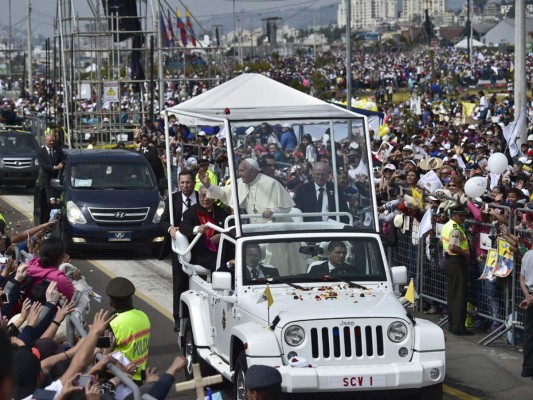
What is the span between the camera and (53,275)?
983 centimetres

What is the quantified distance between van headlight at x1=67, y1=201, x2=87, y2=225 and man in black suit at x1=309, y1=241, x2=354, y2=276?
1051 centimetres

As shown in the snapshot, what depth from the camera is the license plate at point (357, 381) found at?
9.86 m

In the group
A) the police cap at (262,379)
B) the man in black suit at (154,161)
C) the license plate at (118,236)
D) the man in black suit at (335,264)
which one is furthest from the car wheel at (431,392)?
the man in black suit at (154,161)

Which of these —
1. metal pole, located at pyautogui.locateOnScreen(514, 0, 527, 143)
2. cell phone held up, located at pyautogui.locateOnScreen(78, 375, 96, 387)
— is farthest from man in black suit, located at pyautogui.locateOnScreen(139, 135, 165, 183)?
cell phone held up, located at pyautogui.locateOnScreen(78, 375, 96, 387)

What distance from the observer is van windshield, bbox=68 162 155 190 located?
72.7 ft

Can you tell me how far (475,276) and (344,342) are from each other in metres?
5.73

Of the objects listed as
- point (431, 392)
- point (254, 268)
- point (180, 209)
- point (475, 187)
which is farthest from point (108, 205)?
point (431, 392)

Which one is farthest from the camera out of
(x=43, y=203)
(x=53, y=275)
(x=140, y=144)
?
(x=140, y=144)

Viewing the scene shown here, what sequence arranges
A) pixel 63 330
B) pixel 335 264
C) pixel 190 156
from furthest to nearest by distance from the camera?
pixel 190 156 → pixel 335 264 → pixel 63 330

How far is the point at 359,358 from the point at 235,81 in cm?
503

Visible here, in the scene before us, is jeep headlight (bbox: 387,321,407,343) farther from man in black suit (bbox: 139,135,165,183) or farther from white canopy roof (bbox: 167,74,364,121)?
man in black suit (bbox: 139,135,165,183)

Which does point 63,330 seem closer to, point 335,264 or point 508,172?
point 335,264

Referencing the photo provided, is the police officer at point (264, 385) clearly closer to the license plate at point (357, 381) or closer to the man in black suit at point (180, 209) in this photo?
the license plate at point (357, 381)

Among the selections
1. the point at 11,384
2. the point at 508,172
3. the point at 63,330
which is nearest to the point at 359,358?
the point at 63,330
